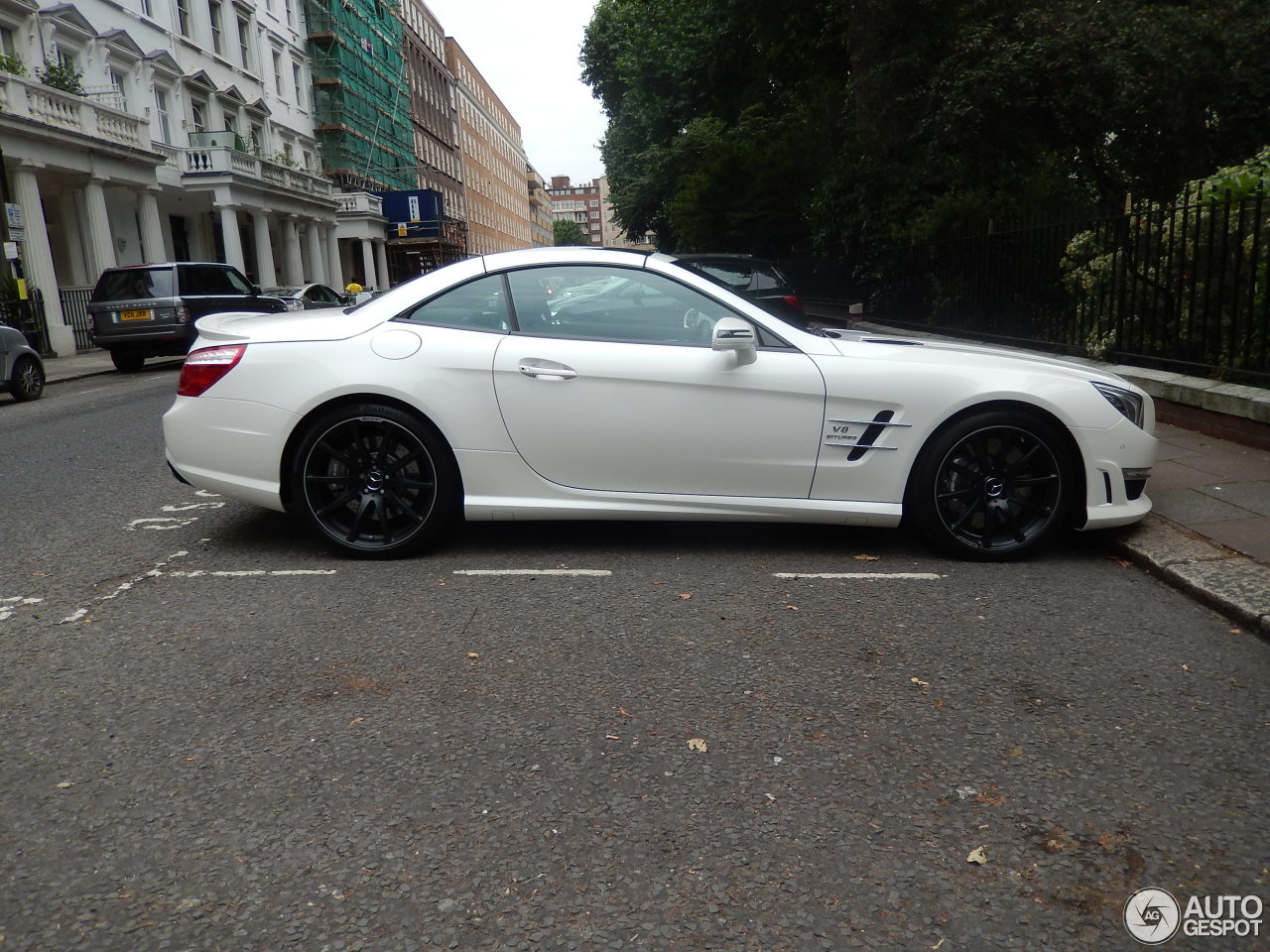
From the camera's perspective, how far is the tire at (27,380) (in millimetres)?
13430

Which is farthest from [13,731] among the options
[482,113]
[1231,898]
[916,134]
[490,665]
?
[482,113]

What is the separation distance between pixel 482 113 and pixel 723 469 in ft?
374

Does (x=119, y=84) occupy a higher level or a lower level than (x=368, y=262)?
higher

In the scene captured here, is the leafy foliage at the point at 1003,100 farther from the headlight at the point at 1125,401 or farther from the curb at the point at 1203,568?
the curb at the point at 1203,568

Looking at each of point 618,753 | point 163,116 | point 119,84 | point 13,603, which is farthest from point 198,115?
point 618,753

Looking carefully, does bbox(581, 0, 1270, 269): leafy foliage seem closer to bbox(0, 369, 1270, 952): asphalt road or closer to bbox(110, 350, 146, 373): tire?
bbox(0, 369, 1270, 952): asphalt road

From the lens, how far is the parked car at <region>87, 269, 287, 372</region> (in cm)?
1817

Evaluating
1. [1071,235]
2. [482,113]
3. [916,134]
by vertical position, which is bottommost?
[1071,235]

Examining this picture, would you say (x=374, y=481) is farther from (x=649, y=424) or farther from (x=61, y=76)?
(x=61, y=76)

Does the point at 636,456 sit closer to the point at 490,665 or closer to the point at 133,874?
the point at 490,665

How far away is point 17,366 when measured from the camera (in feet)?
44.3

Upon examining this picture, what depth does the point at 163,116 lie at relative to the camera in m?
33.5

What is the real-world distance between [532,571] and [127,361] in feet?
55.7

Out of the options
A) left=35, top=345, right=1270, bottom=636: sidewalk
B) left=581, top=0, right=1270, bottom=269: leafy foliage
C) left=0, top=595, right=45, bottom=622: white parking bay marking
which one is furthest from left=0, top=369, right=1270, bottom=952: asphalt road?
left=581, top=0, right=1270, bottom=269: leafy foliage
